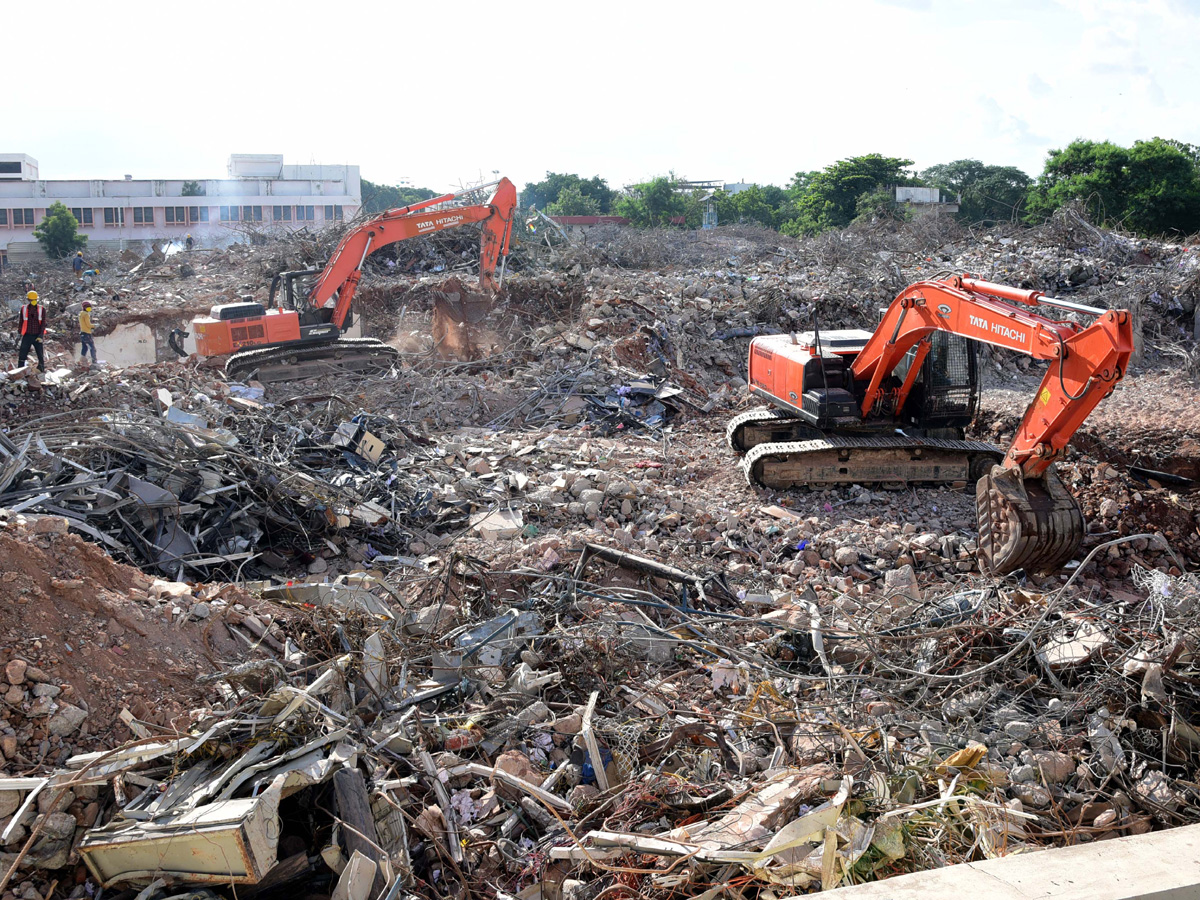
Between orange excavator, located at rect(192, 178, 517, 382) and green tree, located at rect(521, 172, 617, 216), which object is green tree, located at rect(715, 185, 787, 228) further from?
orange excavator, located at rect(192, 178, 517, 382)

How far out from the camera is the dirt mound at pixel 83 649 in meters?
3.83

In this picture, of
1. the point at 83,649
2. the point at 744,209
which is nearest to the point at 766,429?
the point at 83,649

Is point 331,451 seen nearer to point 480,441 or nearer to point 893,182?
point 480,441

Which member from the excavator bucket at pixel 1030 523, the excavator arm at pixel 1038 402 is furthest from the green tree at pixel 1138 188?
the excavator bucket at pixel 1030 523

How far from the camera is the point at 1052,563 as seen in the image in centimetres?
708

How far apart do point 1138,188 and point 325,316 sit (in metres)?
28.6

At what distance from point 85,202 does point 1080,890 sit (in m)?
63.9

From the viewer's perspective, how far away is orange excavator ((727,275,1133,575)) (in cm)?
667

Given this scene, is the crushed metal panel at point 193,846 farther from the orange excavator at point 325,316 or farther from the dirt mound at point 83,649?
the orange excavator at point 325,316

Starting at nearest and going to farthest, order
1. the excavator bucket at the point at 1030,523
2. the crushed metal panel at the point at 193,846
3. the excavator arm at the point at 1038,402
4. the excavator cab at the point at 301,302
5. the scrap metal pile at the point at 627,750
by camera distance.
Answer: the crushed metal panel at the point at 193,846 → the scrap metal pile at the point at 627,750 → the excavator arm at the point at 1038,402 → the excavator bucket at the point at 1030,523 → the excavator cab at the point at 301,302

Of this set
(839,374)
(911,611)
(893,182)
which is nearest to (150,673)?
(911,611)

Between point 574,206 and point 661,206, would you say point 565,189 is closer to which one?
point 574,206

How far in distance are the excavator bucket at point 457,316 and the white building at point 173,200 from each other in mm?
34041

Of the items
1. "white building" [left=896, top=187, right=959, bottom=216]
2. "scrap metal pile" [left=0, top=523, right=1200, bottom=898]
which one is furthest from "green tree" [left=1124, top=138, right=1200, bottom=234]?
"scrap metal pile" [left=0, top=523, right=1200, bottom=898]
